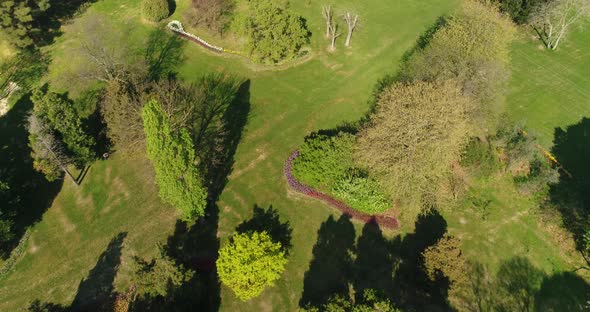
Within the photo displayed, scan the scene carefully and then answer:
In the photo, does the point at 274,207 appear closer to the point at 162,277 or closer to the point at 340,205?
the point at 340,205

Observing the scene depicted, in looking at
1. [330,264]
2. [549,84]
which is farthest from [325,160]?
[549,84]

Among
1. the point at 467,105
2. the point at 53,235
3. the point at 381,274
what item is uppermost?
the point at 467,105

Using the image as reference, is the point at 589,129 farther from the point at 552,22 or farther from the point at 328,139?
the point at 328,139

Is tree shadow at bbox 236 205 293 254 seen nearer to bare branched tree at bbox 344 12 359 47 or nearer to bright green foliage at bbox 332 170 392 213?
bright green foliage at bbox 332 170 392 213

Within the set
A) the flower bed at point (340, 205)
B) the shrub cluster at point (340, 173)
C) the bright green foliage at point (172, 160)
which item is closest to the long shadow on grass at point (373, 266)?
the flower bed at point (340, 205)

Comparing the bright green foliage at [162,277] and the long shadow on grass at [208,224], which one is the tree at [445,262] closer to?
the long shadow on grass at [208,224]

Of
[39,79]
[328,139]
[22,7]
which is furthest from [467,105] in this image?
[22,7]
